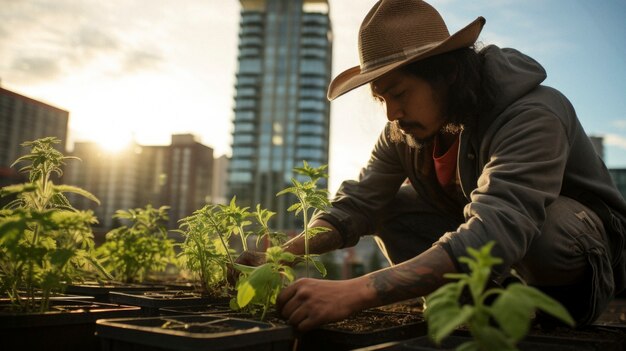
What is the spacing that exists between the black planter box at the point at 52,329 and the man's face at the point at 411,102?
1.33 m

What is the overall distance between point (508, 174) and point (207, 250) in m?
1.26

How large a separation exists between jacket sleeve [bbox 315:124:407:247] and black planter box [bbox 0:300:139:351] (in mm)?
1223

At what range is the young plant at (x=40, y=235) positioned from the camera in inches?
48.7

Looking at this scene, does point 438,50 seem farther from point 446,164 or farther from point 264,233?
point 264,233

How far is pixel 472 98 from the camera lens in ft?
6.38

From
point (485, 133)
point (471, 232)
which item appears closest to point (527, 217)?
point (471, 232)

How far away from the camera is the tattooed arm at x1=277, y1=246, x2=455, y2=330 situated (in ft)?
4.37

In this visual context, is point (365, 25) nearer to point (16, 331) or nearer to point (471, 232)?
point (471, 232)

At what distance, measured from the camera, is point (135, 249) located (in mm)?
2953

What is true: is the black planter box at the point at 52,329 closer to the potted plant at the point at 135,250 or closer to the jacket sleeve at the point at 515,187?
the jacket sleeve at the point at 515,187

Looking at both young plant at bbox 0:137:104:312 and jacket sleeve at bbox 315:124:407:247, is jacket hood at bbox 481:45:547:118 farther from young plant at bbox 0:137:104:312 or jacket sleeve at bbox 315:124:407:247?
young plant at bbox 0:137:104:312

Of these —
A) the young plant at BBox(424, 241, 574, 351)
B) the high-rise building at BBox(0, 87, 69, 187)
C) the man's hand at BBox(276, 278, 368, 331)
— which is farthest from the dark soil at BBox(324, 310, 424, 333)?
the high-rise building at BBox(0, 87, 69, 187)

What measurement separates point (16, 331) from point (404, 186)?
6.97 feet

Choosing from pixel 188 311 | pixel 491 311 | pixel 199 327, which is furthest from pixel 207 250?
pixel 491 311
